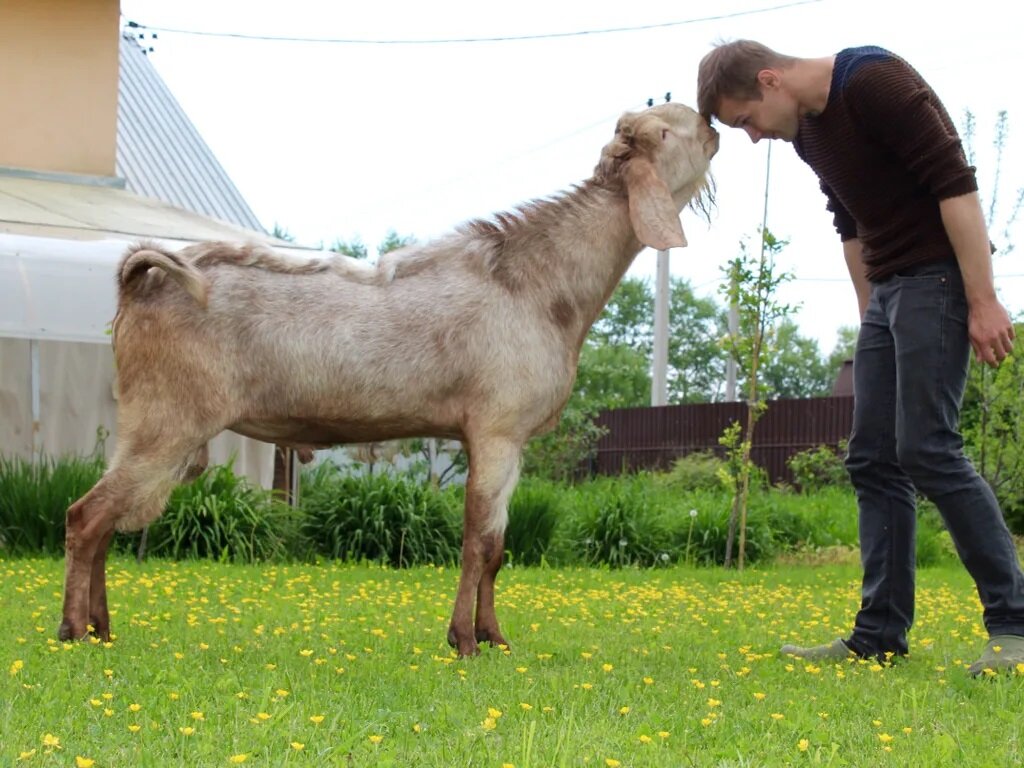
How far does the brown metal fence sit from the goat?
1655 cm

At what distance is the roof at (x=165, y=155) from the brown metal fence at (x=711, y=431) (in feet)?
26.6

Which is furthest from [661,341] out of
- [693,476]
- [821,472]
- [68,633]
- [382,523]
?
[68,633]

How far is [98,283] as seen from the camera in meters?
11.5

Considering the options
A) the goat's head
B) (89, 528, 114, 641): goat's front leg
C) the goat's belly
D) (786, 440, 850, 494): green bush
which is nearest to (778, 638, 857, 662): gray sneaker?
the goat's belly

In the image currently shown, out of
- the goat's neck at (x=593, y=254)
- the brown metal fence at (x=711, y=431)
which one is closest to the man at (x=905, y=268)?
the goat's neck at (x=593, y=254)

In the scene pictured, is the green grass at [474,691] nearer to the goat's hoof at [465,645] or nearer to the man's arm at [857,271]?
the goat's hoof at [465,645]

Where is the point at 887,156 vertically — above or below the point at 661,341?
below

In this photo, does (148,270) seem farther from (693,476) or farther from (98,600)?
(693,476)

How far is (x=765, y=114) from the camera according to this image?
16.8 feet

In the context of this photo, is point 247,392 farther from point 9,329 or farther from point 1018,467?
point 1018,467

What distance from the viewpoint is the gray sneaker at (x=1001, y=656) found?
15.5ft

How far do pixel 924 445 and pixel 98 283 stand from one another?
8616 mm

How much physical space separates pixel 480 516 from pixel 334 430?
726 mm

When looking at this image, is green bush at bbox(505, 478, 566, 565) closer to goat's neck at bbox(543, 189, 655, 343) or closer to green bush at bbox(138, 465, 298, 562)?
green bush at bbox(138, 465, 298, 562)
